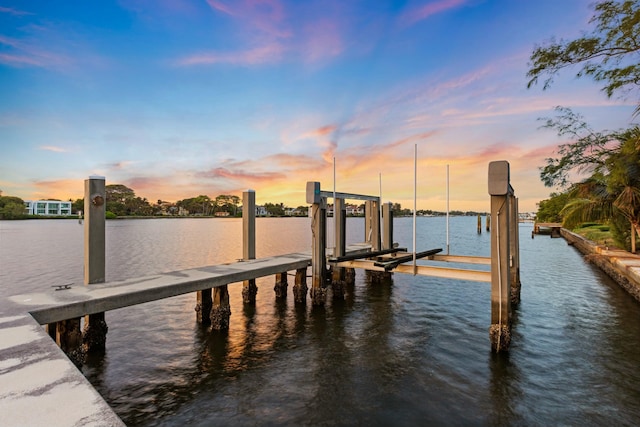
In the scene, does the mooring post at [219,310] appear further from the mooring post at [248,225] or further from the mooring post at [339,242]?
the mooring post at [339,242]

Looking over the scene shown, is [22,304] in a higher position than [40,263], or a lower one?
higher

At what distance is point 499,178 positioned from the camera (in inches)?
267

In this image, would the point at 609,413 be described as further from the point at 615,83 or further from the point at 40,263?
the point at 40,263

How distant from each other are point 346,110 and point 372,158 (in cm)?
527

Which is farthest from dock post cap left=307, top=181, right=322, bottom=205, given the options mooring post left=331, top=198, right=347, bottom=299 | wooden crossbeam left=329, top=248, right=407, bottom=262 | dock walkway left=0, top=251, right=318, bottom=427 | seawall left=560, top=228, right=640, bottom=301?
seawall left=560, top=228, right=640, bottom=301

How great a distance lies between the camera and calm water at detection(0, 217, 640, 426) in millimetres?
5184

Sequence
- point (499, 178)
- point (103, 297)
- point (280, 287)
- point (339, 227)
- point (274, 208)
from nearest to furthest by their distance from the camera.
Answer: point (103, 297), point (499, 178), point (339, 227), point (280, 287), point (274, 208)

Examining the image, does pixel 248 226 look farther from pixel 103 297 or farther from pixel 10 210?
pixel 10 210

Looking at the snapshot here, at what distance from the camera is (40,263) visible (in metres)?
20.8

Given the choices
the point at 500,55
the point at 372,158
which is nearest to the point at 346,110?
the point at 372,158

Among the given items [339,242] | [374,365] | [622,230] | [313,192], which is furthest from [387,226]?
[622,230]

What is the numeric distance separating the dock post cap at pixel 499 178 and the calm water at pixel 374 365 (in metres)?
3.67

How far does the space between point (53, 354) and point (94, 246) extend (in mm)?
4205

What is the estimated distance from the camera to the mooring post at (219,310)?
854cm
